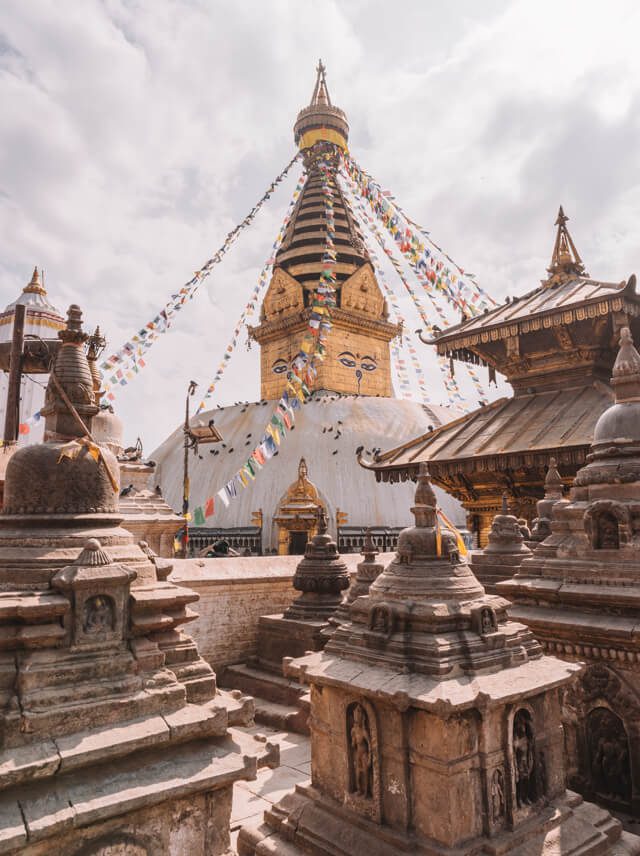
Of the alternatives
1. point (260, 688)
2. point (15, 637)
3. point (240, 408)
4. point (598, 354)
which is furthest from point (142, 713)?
point (240, 408)

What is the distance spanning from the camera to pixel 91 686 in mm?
3053

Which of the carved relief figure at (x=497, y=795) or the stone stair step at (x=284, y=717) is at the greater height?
the carved relief figure at (x=497, y=795)

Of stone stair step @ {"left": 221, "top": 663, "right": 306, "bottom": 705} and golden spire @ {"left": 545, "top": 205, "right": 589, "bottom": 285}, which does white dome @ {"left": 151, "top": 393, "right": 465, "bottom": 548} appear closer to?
golden spire @ {"left": 545, "top": 205, "right": 589, "bottom": 285}

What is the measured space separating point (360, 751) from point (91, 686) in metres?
1.69

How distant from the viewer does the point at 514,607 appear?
534cm

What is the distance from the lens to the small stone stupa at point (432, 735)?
3270 mm

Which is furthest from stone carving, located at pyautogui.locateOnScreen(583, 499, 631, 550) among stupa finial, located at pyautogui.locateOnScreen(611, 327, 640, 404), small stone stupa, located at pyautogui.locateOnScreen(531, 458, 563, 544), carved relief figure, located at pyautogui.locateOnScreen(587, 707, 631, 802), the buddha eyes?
the buddha eyes

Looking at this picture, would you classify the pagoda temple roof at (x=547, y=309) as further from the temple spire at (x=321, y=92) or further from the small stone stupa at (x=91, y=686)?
the temple spire at (x=321, y=92)

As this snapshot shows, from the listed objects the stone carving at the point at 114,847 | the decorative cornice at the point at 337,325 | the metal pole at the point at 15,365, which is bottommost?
the stone carving at the point at 114,847

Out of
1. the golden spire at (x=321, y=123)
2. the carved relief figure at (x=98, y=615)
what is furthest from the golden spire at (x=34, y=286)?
the golden spire at (x=321, y=123)

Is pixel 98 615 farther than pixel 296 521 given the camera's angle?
No

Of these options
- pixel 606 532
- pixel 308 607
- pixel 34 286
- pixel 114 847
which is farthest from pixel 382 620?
pixel 34 286

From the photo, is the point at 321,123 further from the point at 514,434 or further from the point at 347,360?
the point at 514,434

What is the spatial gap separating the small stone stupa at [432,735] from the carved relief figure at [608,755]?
2.27ft
